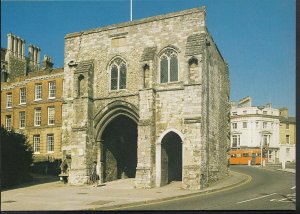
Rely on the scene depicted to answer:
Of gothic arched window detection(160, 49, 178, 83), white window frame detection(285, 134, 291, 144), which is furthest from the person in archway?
white window frame detection(285, 134, 291, 144)

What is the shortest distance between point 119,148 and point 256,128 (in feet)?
108

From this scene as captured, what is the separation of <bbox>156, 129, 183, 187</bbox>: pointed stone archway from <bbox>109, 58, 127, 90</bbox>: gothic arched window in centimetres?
457

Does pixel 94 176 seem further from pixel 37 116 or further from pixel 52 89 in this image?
pixel 37 116

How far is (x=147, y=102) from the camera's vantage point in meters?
23.0

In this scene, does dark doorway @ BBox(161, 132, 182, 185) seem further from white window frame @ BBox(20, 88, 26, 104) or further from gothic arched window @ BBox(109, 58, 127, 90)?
white window frame @ BBox(20, 88, 26, 104)

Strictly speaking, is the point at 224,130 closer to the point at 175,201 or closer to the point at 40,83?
the point at 175,201

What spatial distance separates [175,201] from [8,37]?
38.4 metres

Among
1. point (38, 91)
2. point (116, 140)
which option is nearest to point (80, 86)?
point (116, 140)

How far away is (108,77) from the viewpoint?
25.5 metres

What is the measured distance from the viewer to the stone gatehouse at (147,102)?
22281mm

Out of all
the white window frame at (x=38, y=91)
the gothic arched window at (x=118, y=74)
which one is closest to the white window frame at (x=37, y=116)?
the white window frame at (x=38, y=91)

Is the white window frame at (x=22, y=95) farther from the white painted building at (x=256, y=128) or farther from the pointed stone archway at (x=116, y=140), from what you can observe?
the white painted building at (x=256, y=128)

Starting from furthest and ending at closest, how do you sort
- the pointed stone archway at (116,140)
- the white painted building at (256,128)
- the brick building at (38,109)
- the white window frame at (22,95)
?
the white painted building at (256,128) < the white window frame at (22,95) < the brick building at (38,109) < the pointed stone archway at (116,140)

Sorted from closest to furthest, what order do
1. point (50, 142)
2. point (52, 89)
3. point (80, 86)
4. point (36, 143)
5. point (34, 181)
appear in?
point (80, 86)
point (34, 181)
point (52, 89)
point (50, 142)
point (36, 143)
